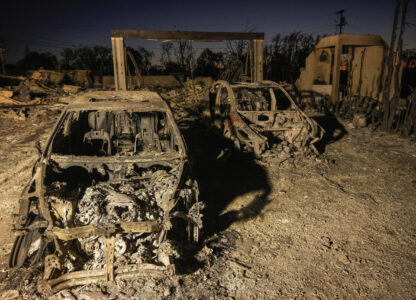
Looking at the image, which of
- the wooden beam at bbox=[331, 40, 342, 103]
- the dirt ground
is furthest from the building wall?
the dirt ground

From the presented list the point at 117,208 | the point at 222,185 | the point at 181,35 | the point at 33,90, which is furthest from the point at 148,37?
the point at 33,90

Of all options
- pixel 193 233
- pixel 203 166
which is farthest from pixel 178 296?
pixel 203 166

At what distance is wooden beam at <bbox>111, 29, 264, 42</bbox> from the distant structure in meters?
3.96

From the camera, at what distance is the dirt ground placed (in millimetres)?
2834

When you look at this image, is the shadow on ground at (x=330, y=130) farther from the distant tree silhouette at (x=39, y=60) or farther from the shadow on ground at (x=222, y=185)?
the distant tree silhouette at (x=39, y=60)

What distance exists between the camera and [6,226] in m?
3.88

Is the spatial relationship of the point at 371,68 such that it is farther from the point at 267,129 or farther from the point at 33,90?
the point at 33,90

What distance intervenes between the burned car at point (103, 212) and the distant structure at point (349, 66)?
356 inches

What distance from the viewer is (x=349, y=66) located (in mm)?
12016

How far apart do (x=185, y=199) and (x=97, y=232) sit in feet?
3.44

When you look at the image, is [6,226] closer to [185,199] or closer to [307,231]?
[185,199]

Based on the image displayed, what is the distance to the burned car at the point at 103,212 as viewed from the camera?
8.59ft

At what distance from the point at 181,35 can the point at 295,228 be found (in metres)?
6.77

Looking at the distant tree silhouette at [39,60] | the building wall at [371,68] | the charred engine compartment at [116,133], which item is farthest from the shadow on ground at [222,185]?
the distant tree silhouette at [39,60]
